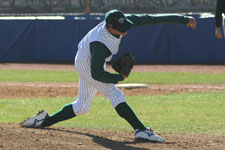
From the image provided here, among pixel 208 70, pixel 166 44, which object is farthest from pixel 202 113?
pixel 166 44

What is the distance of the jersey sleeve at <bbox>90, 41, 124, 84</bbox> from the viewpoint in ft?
19.4

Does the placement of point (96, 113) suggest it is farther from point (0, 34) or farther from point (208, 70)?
point (0, 34)

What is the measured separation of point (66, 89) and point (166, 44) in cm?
741

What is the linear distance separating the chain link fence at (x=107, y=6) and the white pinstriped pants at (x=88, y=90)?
16.3 metres

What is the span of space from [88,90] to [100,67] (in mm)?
713

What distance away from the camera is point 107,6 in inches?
917

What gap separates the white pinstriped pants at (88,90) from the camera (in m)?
6.26

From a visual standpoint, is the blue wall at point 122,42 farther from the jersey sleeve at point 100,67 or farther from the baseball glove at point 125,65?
the jersey sleeve at point 100,67

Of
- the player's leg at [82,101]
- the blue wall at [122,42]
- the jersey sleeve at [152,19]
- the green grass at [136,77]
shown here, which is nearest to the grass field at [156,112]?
the player's leg at [82,101]

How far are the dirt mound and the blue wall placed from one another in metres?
12.7

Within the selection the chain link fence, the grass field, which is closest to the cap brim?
the grass field

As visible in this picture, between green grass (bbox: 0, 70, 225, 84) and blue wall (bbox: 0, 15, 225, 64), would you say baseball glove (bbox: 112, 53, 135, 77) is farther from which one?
blue wall (bbox: 0, 15, 225, 64)

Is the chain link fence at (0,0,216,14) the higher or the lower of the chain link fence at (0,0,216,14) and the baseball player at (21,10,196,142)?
the lower

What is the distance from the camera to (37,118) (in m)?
6.97
